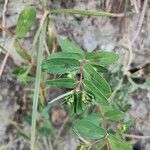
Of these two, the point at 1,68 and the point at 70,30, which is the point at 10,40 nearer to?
the point at 1,68

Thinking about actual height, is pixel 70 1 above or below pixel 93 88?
above

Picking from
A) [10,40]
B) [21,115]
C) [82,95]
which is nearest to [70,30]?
[10,40]

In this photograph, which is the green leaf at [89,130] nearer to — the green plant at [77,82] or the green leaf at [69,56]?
the green plant at [77,82]

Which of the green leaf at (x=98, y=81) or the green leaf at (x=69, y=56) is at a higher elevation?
the green leaf at (x=69, y=56)

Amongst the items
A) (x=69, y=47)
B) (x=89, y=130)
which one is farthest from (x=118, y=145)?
(x=69, y=47)

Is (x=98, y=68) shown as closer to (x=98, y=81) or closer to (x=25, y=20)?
(x=98, y=81)

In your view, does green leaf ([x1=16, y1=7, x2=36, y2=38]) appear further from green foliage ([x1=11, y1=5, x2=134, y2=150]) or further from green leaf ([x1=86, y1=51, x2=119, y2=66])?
green leaf ([x1=86, y1=51, x2=119, y2=66])

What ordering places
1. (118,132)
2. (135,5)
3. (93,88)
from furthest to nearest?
(135,5), (118,132), (93,88)

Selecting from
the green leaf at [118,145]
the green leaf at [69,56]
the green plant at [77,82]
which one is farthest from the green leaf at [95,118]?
the green leaf at [69,56]
